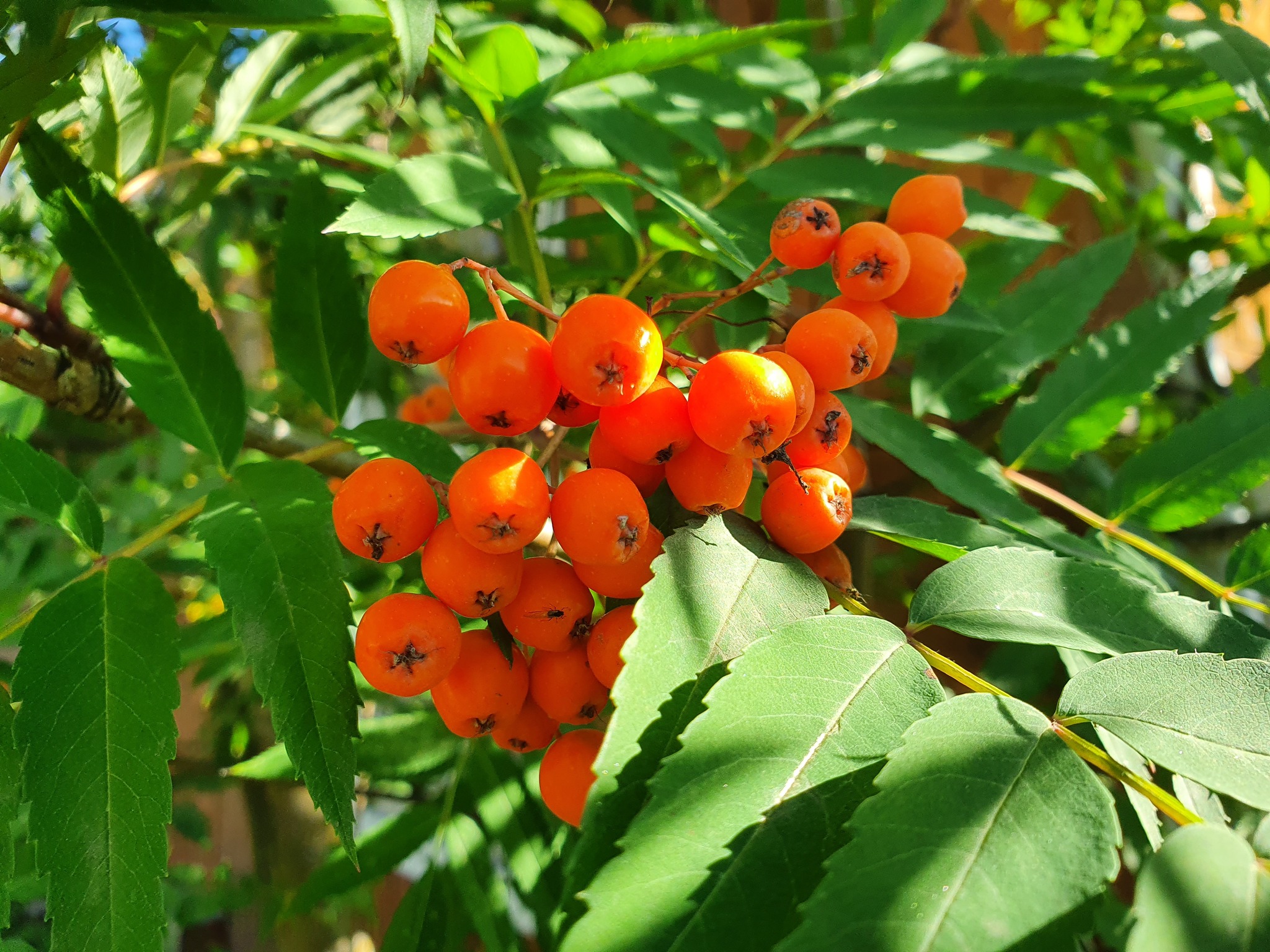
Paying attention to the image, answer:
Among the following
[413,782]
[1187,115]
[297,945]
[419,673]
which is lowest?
[297,945]

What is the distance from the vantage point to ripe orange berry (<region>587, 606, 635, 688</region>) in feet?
1.69

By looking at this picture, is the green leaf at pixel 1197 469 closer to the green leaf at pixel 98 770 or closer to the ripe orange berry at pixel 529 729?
the ripe orange berry at pixel 529 729

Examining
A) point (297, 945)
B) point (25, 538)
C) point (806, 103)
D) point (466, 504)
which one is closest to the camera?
point (466, 504)

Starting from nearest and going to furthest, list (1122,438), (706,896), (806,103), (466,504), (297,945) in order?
1. (706,896)
2. (466,504)
3. (806,103)
4. (297,945)
5. (1122,438)

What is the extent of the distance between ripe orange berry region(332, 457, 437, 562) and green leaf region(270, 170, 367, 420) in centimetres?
31

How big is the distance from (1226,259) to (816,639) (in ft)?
5.32

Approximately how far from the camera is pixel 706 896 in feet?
1.26

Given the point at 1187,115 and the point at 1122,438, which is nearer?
the point at 1187,115

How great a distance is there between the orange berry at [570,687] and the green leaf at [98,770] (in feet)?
0.83

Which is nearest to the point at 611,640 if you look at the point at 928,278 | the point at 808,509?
the point at 808,509

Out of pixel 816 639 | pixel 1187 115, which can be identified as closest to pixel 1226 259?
pixel 1187 115

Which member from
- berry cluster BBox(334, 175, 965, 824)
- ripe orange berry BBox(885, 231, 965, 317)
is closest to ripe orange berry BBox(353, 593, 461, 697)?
berry cluster BBox(334, 175, 965, 824)

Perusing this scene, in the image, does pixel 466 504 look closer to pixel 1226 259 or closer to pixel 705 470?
pixel 705 470

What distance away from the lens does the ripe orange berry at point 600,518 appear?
0.49 meters
